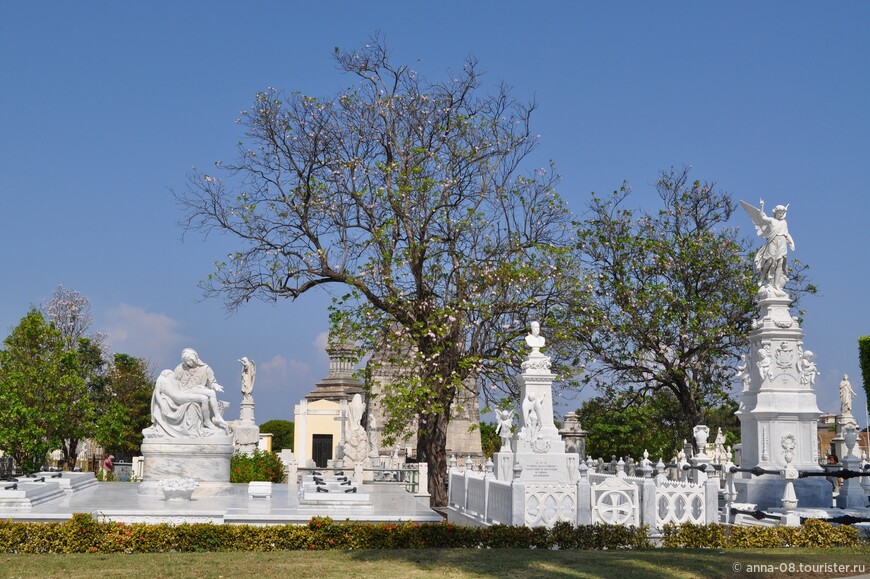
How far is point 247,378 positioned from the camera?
37094 mm

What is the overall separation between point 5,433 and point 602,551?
22.9 meters

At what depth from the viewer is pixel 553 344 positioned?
25.7 metres

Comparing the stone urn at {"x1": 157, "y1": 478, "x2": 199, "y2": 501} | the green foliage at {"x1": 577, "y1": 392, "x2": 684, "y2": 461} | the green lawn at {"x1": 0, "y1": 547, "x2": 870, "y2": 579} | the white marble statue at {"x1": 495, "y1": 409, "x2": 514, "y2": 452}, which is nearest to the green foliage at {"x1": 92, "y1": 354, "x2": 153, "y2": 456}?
the green foliage at {"x1": 577, "y1": 392, "x2": 684, "y2": 461}

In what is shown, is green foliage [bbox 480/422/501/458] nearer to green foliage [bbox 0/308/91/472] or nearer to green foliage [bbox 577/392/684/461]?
green foliage [bbox 577/392/684/461]

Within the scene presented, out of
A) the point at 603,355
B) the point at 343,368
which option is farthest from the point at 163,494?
the point at 343,368

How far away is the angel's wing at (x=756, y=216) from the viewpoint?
20.4 m

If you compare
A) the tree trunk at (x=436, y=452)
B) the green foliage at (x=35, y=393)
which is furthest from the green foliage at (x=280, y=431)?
the tree trunk at (x=436, y=452)

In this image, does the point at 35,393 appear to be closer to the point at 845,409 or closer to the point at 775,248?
the point at 775,248

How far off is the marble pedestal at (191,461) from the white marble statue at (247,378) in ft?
55.0

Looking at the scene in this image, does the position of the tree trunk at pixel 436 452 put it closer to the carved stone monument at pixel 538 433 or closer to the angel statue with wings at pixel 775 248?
the carved stone monument at pixel 538 433

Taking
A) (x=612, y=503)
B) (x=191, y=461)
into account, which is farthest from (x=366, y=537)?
(x=191, y=461)

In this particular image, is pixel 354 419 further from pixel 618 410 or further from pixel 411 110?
pixel 411 110

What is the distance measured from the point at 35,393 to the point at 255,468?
9719 millimetres

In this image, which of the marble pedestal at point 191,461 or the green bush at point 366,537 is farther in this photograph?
the marble pedestal at point 191,461
